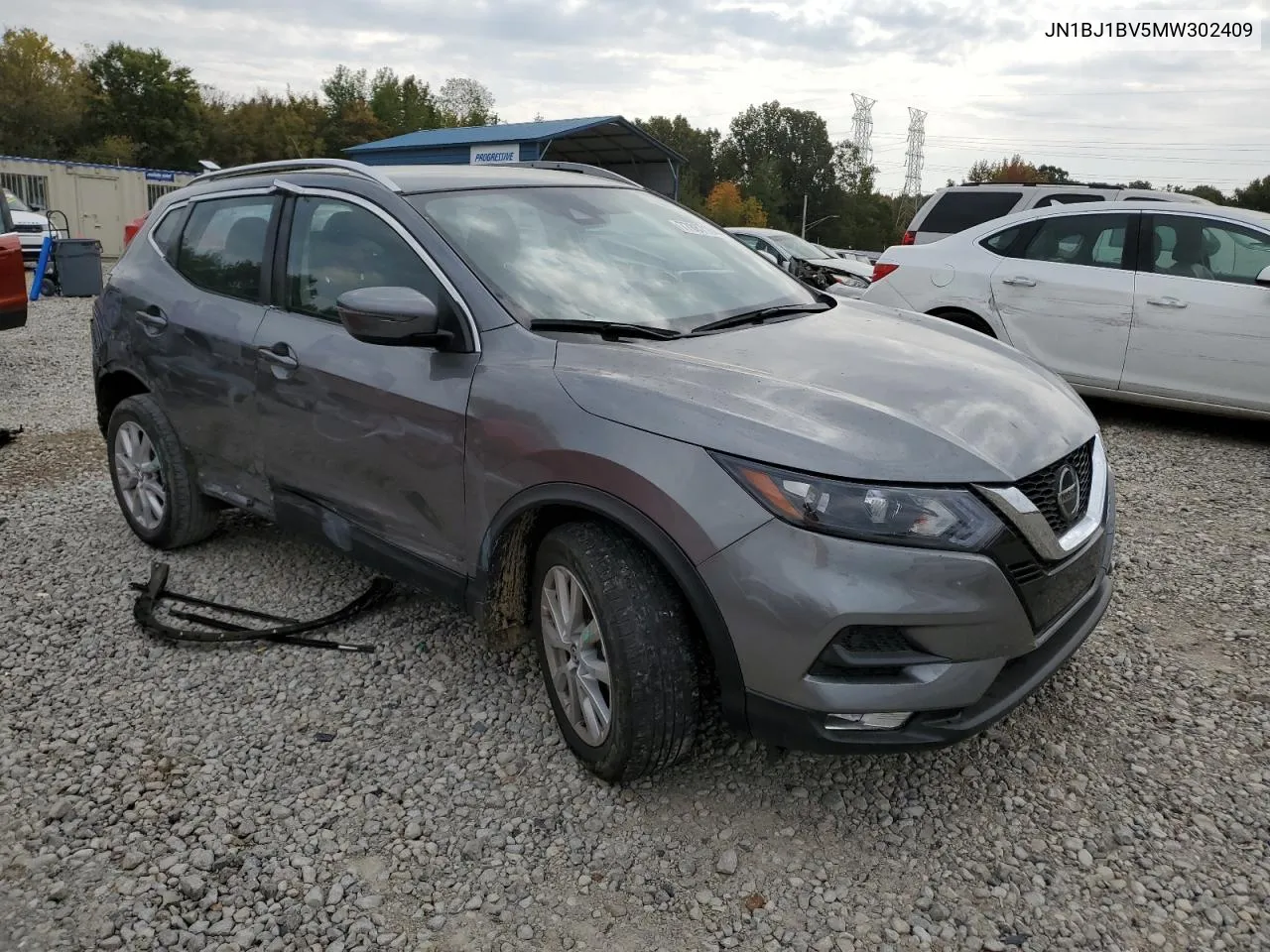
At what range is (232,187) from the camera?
4160 mm

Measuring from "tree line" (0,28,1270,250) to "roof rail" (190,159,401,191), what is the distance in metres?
42.9

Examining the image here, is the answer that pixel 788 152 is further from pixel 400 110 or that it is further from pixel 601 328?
pixel 601 328

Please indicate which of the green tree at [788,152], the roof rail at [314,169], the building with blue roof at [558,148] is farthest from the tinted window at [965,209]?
the green tree at [788,152]

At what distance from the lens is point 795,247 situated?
53.2 feet

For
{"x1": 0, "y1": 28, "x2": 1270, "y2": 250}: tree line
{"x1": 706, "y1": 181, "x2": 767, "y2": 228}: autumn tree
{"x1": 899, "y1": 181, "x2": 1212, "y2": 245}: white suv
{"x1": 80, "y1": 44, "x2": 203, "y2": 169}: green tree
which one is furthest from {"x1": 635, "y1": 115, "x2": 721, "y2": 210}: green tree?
{"x1": 899, "y1": 181, "x2": 1212, "y2": 245}: white suv

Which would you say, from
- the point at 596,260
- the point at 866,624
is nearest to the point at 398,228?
the point at 596,260

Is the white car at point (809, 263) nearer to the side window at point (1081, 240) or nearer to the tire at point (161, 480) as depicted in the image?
→ the side window at point (1081, 240)

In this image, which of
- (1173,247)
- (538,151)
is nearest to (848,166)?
(538,151)

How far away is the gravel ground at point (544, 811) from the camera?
234cm

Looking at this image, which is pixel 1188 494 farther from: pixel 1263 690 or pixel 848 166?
pixel 848 166

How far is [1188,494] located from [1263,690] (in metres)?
2.43

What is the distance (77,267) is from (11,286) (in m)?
7.90

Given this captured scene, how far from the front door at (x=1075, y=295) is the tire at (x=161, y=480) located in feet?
18.2

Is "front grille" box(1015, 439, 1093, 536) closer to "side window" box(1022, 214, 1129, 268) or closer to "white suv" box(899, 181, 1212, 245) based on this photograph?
"side window" box(1022, 214, 1129, 268)
